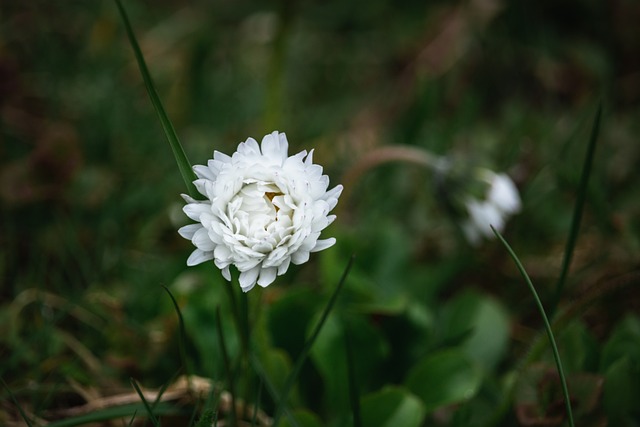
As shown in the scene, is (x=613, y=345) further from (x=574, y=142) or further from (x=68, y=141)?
(x=68, y=141)

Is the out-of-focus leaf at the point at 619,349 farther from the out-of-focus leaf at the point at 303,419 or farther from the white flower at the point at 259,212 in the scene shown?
the white flower at the point at 259,212

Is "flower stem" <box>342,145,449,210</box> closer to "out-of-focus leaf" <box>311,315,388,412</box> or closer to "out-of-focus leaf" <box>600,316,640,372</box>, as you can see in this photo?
"out-of-focus leaf" <box>311,315,388,412</box>

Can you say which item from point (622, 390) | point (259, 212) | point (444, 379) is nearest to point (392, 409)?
point (444, 379)

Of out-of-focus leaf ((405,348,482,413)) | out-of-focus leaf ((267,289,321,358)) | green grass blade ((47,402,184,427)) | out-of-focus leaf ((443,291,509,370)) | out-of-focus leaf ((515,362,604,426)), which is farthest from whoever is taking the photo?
out-of-focus leaf ((443,291,509,370))

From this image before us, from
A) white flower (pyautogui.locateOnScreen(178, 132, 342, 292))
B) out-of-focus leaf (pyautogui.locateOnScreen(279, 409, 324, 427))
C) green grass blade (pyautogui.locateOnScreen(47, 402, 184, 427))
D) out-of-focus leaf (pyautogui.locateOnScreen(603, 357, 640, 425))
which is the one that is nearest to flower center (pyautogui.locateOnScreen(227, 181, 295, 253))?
white flower (pyautogui.locateOnScreen(178, 132, 342, 292))

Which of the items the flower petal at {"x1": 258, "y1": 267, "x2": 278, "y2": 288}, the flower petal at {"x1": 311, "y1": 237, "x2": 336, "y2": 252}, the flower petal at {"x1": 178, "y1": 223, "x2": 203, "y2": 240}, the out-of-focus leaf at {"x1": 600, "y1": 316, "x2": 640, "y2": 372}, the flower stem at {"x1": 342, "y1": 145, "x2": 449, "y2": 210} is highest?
the flower stem at {"x1": 342, "y1": 145, "x2": 449, "y2": 210}

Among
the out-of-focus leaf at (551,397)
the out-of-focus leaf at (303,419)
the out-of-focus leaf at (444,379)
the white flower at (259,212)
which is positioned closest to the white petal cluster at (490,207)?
the out-of-focus leaf at (444,379)
